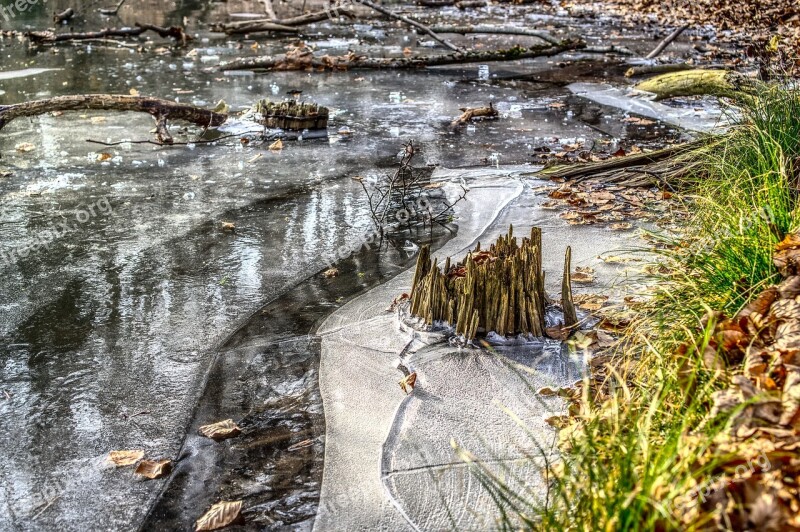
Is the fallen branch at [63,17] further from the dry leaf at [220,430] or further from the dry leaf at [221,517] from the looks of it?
the dry leaf at [221,517]

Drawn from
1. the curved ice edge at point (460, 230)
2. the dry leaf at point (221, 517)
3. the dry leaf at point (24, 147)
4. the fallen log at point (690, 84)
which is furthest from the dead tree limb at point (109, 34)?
the dry leaf at point (221, 517)

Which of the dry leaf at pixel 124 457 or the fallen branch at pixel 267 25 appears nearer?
the dry leaf at pixel 124 457

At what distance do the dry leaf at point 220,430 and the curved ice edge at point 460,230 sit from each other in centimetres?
45

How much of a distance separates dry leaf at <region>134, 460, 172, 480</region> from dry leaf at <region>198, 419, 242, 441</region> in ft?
0.82

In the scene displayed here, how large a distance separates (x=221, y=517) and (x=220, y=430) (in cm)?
66

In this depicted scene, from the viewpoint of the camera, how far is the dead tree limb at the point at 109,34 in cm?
1536

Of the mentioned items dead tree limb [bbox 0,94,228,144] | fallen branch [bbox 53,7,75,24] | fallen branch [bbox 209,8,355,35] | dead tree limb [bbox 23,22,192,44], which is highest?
fallen branch [bbox 53,7,75,24]

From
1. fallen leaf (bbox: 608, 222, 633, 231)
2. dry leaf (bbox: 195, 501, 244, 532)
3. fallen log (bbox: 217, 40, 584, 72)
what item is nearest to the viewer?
dry leaf (bbox: 195, 501, 244, 532)

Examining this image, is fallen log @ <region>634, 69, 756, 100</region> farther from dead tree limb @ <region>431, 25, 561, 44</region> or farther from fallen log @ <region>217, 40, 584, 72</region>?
dead tree limb @ <region>431, 25, 561, 44</region>

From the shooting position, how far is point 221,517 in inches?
124

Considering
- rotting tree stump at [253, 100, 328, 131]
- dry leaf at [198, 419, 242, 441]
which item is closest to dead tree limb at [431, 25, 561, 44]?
rotting tree stump at [253, 100, 328, 131]

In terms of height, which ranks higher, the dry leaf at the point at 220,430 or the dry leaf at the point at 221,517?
the dry leaf at the point at 220,430

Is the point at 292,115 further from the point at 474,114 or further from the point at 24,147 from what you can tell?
the point at 24,147

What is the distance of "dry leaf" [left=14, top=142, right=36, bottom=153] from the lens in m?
8.62
